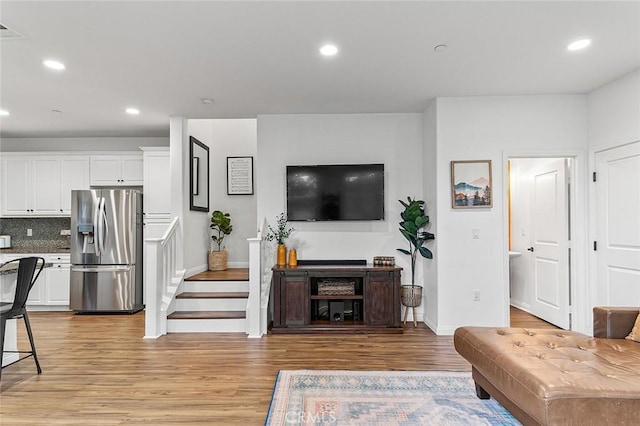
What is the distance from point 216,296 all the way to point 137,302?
1.54 m

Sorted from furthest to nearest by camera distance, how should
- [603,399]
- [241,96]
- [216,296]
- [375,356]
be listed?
1. [216,296]
2. [241,96]
3. [375,356]
4. [603,399]

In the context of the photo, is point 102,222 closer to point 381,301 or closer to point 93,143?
point 93,143

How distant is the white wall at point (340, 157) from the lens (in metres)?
4.77

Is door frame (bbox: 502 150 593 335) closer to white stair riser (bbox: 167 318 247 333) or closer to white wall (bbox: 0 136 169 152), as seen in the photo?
white stair riser (bbox: 167 318 247 333)

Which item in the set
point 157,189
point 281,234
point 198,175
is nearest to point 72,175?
point 157,189

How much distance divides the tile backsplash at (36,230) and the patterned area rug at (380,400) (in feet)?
16.1

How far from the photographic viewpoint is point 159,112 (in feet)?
15.5

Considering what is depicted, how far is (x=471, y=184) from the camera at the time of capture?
418cm

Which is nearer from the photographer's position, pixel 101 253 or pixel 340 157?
pixel 340 157

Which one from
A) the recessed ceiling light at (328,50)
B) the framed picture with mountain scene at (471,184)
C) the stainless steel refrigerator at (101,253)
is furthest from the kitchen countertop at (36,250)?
the framed picture with mountain scene at (471,184)

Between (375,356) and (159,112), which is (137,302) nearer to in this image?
(159,112)

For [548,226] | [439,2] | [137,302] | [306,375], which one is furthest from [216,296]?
[548,226]

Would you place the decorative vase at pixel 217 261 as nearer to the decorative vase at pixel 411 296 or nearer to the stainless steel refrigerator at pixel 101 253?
the stainless steel refrigerator at pixel 101 253

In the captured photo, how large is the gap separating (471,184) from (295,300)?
2412mm
